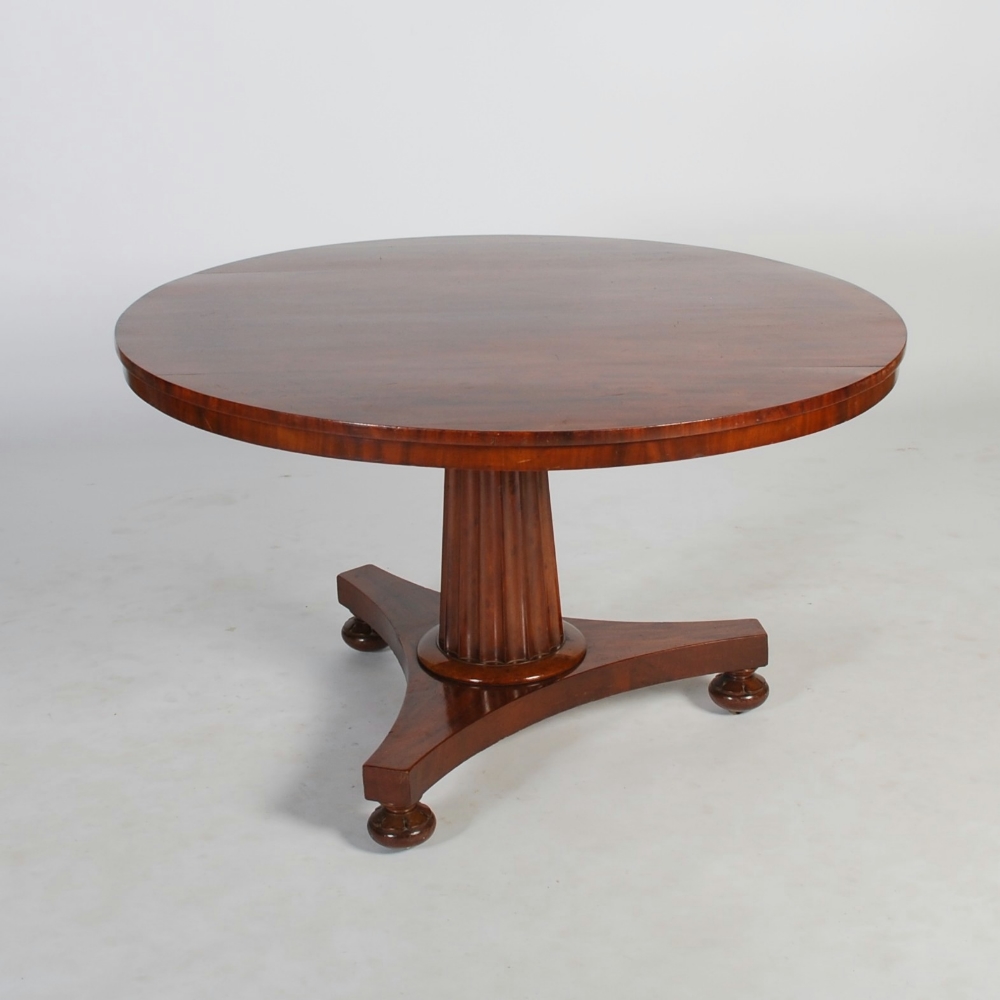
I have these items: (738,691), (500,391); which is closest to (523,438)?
(500,391)

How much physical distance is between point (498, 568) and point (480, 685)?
0.62 ft

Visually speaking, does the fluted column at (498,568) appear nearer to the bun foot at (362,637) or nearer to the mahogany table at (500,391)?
the mahogany table at (500,391)

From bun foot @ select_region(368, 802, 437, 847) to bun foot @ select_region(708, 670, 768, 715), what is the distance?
605 millimetres

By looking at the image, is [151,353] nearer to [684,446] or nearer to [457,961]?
[684,446]

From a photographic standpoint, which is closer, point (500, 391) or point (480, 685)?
point (500, 391)

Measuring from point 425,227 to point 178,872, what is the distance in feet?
8.07

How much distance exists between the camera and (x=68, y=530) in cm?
329

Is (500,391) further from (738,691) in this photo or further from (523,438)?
(738,691)

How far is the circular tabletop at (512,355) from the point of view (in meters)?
1.67

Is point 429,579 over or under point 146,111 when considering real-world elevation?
under

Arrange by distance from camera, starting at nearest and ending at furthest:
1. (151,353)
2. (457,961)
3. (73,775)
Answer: (457,961), (151,353), (73,775)

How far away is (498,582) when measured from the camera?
2.37 m

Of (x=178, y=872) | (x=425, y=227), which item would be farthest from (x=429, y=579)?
(x=425, y=227)

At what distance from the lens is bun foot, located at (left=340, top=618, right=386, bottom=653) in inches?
107
